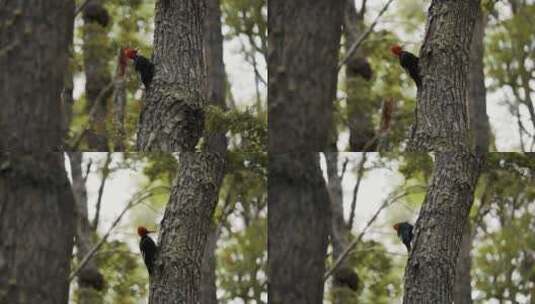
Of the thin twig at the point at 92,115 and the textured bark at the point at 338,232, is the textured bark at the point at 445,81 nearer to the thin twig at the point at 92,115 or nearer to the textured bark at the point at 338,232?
the textured bark at the point at 338,232

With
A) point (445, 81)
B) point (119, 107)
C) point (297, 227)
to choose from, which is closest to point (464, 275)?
point (445, 81)

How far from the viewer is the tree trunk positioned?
4305 mm

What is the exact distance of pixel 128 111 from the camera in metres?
6.66

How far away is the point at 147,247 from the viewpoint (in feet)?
13.5

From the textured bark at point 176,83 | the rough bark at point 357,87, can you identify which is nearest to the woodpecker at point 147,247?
the textured bark at point 176,83

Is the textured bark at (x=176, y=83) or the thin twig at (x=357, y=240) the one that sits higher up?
the textured bark at (x=176, y=83)

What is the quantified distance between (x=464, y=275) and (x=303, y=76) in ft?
5.20

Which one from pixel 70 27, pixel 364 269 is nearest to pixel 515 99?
pixel 364 269

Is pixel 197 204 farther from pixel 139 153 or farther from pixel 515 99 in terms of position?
pixel 515 99

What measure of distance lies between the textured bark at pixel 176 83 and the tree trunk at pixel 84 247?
1.09ft

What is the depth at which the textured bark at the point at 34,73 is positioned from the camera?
319 centimetres

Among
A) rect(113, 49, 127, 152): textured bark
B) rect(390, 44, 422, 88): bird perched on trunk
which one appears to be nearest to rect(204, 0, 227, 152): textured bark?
rect(113, 49, 127, 152): textured bark

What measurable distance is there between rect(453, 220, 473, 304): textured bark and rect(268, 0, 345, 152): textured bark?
4.12 ft

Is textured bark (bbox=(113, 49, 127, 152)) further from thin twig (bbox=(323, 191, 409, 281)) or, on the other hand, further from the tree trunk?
thin twig (bbox=(323, 191, 409, 281))
